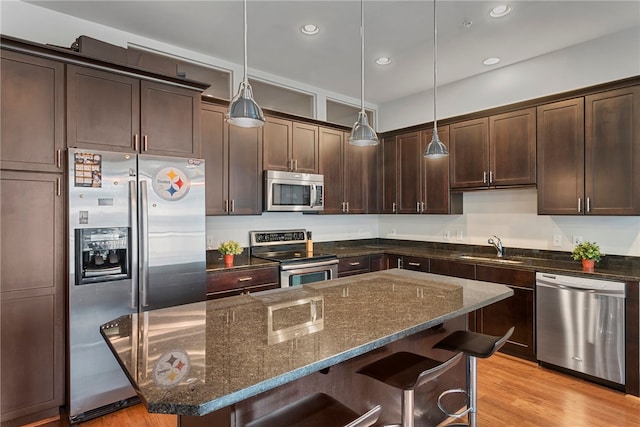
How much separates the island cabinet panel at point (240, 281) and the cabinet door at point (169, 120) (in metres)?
1.09

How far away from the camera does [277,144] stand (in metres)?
3.96

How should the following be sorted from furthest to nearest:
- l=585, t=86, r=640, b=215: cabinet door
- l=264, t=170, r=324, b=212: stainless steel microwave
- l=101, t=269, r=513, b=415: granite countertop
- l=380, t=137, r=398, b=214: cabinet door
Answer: l=380, t=137, r=398, b=214: cabinet door, l=264, t=170, r=324, b=212: stainless steel microwave, l=585, t=86, r=640, b=215: cabinet door, l=101, t=269, r=513, b=415: granite countertop

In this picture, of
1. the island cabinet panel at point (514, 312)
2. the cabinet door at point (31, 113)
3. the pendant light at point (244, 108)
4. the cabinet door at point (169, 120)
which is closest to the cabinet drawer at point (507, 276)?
the island cabinet panel at point (514, 312)

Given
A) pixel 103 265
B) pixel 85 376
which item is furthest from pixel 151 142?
pixel 85 376

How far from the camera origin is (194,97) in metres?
3.04

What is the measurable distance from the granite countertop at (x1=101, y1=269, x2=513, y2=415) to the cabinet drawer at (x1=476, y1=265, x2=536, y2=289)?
1292 millimetres

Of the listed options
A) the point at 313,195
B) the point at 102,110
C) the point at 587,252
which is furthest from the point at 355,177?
the point at 102,110

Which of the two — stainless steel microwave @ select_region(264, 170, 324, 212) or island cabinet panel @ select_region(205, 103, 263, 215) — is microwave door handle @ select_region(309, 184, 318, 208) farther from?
island cabinet panel @ select_region(205, 103, 263, 215)

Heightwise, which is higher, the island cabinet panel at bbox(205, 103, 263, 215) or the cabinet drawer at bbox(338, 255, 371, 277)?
the island cabinet panel at bbox(205, 103, 263, 215)

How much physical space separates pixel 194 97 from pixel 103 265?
60.4 inches

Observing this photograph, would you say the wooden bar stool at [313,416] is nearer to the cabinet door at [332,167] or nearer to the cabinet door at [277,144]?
the cabinet door at [277,144]

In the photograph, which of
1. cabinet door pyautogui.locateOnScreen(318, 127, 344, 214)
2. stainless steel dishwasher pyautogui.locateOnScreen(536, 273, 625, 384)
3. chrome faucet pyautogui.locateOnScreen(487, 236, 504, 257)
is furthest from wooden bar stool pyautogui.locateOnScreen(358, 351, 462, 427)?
cabinet door pyautogui.locateOnScreen(318, 127, 344, 214)

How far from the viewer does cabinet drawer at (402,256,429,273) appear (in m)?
4.09

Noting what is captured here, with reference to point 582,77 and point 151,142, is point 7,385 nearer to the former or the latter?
point 151,142
